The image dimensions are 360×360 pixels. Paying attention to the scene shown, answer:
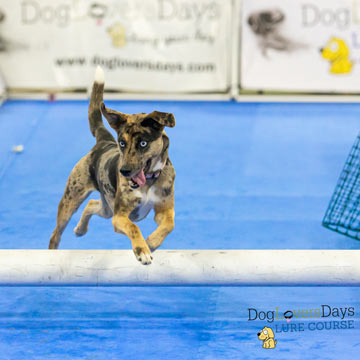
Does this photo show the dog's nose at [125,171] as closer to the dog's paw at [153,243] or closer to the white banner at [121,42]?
the dog's paw at [153,243]

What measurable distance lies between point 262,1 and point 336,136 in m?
2.90

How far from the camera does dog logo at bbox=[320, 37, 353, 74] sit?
11469mm

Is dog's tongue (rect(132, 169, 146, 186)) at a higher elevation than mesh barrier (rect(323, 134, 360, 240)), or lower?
higher

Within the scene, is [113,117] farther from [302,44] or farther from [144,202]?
[302,44]

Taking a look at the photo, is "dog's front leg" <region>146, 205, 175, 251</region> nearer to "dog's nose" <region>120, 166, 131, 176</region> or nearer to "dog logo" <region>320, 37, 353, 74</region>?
"dog's nose" <region>120, 166, 131, 176</region>

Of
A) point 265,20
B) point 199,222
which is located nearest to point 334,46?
point 265,20

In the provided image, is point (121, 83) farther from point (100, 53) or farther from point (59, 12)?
point (59, 12)

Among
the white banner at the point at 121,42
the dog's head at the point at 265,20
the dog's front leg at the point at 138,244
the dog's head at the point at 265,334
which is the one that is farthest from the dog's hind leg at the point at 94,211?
the dog's head at the point at 265,20

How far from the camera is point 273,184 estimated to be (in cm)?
845

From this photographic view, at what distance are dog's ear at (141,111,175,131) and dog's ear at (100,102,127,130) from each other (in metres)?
0.15

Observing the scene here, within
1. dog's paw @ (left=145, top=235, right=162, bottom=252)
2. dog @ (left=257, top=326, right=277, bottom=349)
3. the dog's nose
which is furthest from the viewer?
dog @ (left=257, top=326, right=277, bottom=349)

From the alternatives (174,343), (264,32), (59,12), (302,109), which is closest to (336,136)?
(302,109)

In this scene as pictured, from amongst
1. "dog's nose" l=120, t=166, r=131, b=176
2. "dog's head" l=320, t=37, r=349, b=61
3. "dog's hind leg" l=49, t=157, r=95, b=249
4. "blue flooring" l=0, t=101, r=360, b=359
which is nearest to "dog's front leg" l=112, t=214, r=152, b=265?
"dog's nose" l=120, t=166, r=131, b=176

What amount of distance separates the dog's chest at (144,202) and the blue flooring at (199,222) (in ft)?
3.58
